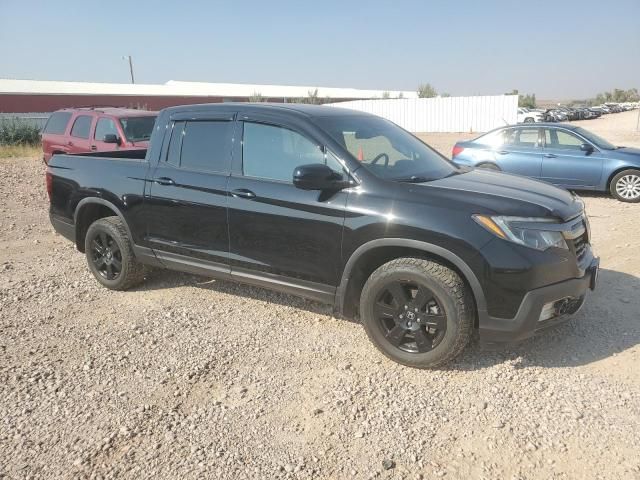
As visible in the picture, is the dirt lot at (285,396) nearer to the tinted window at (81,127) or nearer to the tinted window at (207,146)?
the tinted window at (207,146)

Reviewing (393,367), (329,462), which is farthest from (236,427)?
(393,367)

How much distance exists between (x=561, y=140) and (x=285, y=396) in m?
8.53

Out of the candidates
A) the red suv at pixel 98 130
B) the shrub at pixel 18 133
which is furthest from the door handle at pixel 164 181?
the shrub at pixel 18 133

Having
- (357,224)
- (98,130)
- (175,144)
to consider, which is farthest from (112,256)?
(98,130)

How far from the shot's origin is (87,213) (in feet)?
17.4

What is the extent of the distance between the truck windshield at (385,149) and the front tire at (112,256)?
2.37 m

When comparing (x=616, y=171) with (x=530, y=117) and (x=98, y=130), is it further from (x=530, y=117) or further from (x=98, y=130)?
(x=530, y=117)

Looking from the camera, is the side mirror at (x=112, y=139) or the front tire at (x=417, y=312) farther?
the side mirror at (x=112, y=139)

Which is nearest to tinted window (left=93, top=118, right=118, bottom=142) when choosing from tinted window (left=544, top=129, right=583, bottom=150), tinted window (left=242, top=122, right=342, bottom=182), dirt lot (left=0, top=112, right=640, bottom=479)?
dirt lot (left=0, top=112, right=640, bottom=479)

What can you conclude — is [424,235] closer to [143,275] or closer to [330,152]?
[330,152]

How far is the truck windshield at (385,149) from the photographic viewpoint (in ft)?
12.5

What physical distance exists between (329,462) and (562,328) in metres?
2.37

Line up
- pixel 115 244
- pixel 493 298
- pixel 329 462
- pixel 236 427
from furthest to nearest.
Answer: pixel 115 244, pixel 493 298, pixel 236 427, pixel 329 462

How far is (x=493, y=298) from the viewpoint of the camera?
3207mm
